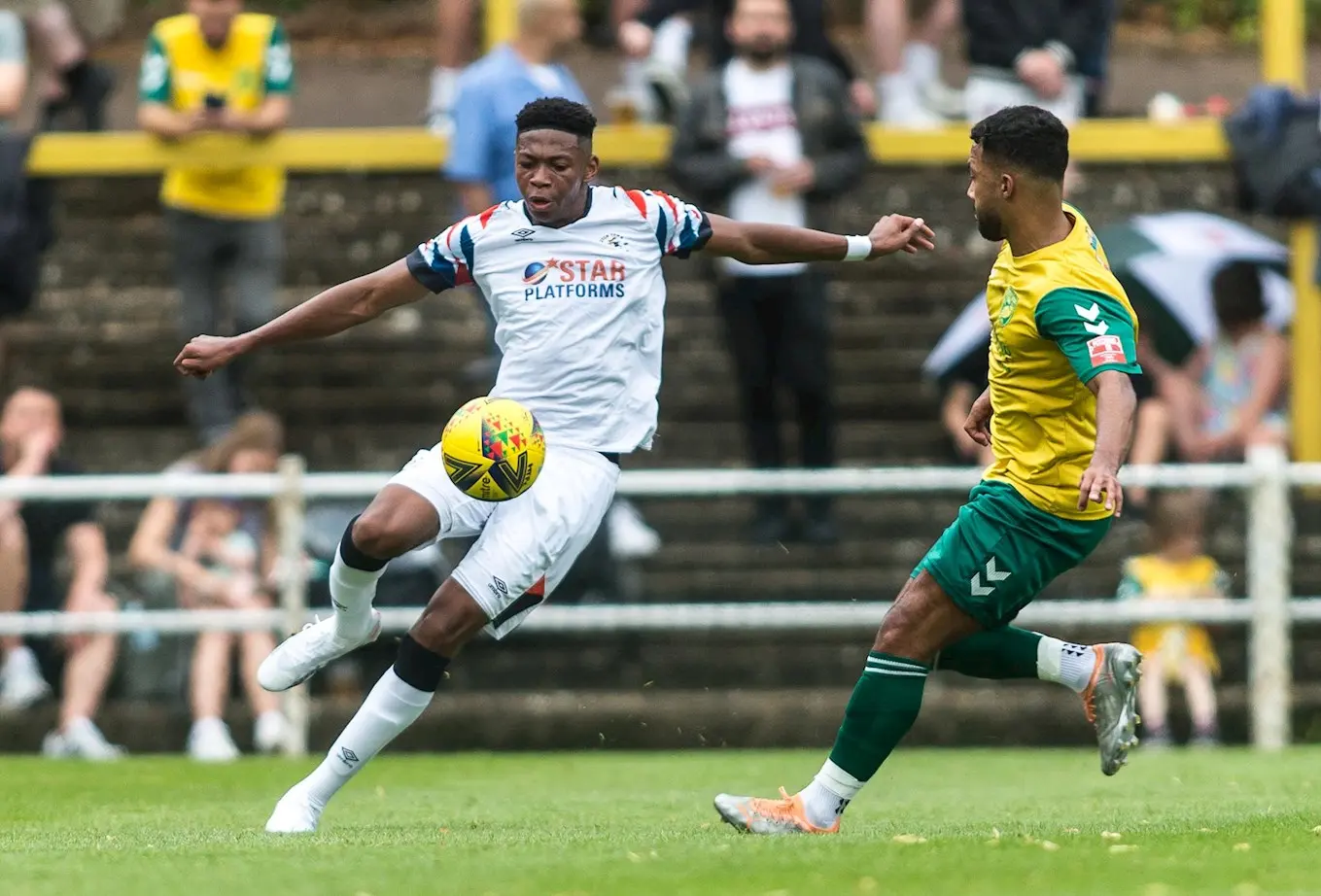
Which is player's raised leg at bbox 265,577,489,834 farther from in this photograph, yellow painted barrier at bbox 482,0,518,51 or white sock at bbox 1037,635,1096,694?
yellow painted barrier at bbox 482,0,518,51

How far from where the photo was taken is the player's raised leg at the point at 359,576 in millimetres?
7984

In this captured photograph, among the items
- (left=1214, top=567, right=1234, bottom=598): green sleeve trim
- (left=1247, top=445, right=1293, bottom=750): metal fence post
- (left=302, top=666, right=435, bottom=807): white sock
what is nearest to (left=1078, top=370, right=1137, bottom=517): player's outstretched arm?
(left=302, top=666, right=435, bottom=807): white sock

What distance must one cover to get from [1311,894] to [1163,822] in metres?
1.98

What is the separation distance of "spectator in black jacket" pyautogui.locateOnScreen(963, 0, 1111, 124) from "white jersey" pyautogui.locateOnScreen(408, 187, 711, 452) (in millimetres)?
6773

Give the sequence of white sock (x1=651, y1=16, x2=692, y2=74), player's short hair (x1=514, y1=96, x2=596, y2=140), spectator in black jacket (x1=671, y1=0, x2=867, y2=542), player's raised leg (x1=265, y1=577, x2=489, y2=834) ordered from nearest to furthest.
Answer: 1. player's raised leg (x1=265, y1=577, x2=489, y2=834)
2. player's short hair (x1=514, y1=96, x2=596, y2=140)
3. spectator in black jacket (x1=671, y1=0, x2=867, y2=542)
4. white sock (x1=651, y1=16, x2=692, y2=74)

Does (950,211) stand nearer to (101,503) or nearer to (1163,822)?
(101,503)

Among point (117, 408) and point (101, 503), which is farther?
point (117, 408)

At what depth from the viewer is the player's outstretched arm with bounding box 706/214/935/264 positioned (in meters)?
8.49

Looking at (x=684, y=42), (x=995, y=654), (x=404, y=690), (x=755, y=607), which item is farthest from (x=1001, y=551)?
(x=684, y=42)

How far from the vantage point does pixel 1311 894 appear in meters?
6.17

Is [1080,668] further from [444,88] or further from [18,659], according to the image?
[444,88]

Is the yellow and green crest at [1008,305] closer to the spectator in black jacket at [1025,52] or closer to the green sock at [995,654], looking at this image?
the green sock at [995,654]

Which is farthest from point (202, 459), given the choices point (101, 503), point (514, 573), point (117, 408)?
point (514, 573)

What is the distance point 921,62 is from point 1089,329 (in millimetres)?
9764
